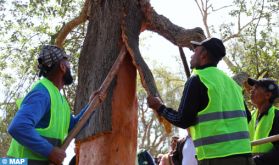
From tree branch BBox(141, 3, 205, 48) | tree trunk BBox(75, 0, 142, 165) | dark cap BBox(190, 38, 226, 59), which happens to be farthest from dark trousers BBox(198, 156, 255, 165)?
tree branch BBox(141, 3, 205, 48)

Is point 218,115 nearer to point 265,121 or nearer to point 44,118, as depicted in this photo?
point 44,118

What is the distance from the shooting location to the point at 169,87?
1009 inches

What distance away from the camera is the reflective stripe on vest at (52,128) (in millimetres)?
3547

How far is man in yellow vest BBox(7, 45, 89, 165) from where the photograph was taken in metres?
3.39

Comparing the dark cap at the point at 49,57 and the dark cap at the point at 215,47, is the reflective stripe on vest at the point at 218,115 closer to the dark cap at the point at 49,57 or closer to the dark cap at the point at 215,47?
the dark cap at the point at 215,47

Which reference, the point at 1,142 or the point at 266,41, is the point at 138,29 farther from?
the point at 1,142

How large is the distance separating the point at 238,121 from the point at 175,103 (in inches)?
851

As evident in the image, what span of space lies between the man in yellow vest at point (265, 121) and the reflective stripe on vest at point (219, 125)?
1226 millimetres

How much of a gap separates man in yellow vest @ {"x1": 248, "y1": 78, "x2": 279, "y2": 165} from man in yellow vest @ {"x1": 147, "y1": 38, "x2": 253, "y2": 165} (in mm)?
1206

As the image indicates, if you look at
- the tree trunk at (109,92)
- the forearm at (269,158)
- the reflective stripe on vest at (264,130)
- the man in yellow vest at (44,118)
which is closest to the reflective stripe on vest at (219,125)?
the man in yellow vest at (44,118)

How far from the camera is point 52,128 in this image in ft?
11.9

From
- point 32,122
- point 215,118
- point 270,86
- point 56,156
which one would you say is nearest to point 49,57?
point 32,122

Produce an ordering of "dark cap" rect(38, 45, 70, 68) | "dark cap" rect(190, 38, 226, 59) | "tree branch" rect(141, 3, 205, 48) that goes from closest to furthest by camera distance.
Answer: "dark cap" rect(38, 45, 70, 68), "dark cap" rect(190, 38, 226, 59), "tree branch" rect(141, 3, 205, 48)

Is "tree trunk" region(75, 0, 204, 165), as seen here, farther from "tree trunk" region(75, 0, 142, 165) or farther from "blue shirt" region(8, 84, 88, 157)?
"blue shirt" region(8, 84, 88, 157)
